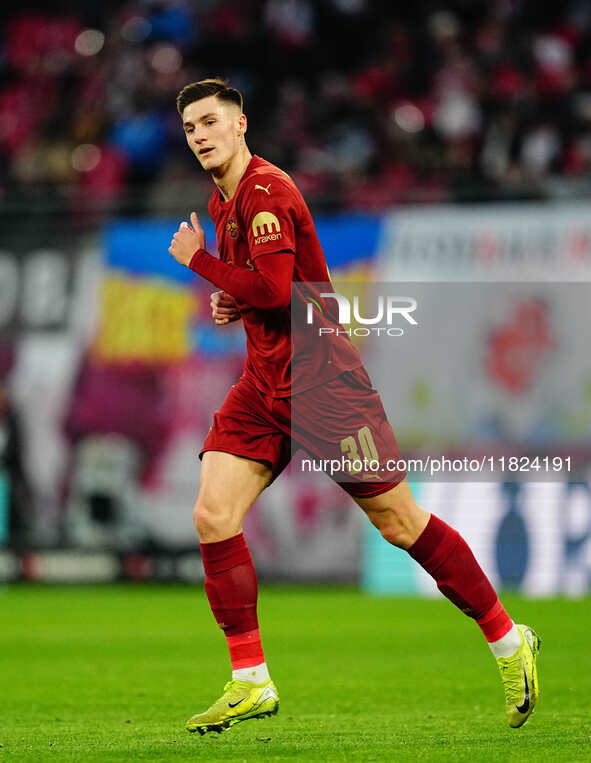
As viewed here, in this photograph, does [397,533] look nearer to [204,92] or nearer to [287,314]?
[287,314]

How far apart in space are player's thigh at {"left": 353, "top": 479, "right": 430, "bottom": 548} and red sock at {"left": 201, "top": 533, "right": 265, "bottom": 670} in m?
0.51

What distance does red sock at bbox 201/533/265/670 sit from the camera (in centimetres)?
528

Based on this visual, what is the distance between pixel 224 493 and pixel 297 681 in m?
2.35

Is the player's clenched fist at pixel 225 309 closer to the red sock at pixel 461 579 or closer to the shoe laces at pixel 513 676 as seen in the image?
the red sock at pixel 461 579

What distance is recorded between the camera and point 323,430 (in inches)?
214

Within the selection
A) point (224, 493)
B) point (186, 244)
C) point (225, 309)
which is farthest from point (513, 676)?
point (186, 244)

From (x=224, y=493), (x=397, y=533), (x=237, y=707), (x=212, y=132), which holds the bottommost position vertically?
(x=237, y=707)

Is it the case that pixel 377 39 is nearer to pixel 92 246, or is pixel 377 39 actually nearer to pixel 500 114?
pixel 500 114

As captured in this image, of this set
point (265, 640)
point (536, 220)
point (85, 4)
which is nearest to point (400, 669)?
point (265, 640)

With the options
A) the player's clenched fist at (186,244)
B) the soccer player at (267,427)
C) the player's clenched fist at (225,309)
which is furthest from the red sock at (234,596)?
the player's clenched fist at (186,244)

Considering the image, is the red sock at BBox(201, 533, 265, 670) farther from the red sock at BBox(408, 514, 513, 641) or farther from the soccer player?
the red sock at BBox(408, 514, 513, 641)

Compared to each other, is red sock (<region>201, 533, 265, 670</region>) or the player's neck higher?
the player's neck

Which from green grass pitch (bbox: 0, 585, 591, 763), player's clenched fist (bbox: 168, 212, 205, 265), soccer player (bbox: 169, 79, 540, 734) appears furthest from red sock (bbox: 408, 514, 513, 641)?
player's clenched fist (bbox: 168, 212, 205, 265)

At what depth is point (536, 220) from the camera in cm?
1234
